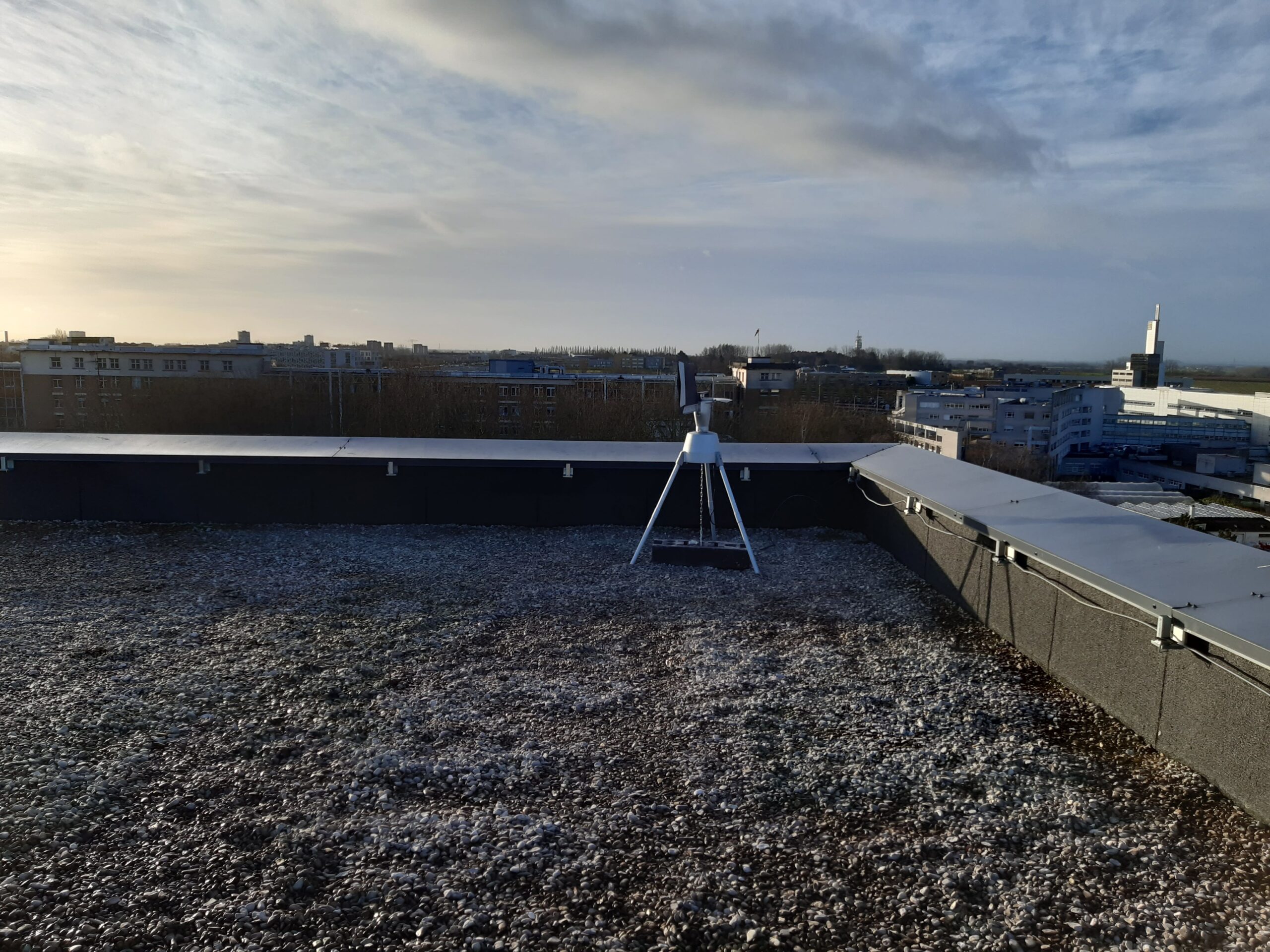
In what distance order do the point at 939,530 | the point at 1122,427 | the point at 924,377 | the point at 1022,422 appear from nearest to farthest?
the point at 939,530 < the point at 1122,427 < the point at 1022,422 < the point at 924,377

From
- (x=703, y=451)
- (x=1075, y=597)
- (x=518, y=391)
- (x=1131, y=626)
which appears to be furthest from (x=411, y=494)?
(x=518, y=391)

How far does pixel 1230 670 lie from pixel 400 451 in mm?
9866

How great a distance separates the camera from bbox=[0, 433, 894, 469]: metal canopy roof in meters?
10.8

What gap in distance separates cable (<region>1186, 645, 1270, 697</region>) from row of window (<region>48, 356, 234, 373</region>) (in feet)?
184

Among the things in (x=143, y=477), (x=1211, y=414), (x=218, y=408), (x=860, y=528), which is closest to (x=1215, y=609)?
(x=860, y=528)

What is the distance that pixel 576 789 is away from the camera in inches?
170

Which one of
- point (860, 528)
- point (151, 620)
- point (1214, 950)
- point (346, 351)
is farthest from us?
point (346, 351)

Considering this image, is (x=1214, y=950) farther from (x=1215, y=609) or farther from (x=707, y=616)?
(x=707, y=616)

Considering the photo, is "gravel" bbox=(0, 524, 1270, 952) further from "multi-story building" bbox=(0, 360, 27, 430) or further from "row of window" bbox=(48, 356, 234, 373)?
"multi-story building" bbox=(0, 360, 27, 430)

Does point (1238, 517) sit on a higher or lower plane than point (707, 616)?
higher

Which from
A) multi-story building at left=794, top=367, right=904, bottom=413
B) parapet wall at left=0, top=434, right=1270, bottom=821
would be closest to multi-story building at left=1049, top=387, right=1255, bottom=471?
multi-story building at left=794, top=367, right=904, bottom=413

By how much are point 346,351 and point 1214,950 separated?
63131 millimetres

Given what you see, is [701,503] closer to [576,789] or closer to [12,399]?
[576,789]

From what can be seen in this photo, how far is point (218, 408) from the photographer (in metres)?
41.8
